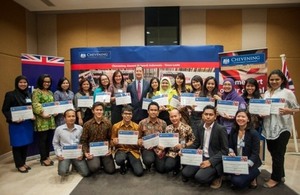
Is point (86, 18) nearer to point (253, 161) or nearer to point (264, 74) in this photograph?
point (264, 74)

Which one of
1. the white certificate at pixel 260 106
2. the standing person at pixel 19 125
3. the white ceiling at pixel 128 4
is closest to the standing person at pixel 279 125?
the white certificate at pixel 260 106

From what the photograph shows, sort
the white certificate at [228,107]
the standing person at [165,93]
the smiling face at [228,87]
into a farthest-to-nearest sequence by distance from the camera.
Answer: the standing person at [165,93], the smiling face at [228,87], the white certificate at [228,107]

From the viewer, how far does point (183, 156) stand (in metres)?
3.27

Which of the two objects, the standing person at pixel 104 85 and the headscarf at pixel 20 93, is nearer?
the headscarf at pixel 20 93

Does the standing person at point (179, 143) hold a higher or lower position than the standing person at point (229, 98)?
lower

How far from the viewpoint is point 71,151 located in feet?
11.4

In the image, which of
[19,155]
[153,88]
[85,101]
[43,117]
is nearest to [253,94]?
[153,88]

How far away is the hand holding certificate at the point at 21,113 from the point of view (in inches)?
144

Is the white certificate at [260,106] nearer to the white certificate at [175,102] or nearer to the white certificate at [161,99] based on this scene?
the white certificate at [175,102]

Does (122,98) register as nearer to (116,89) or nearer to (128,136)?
(116,89)

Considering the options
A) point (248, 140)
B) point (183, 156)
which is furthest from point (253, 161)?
point (183, 156)

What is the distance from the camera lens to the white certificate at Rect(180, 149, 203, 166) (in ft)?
10.4

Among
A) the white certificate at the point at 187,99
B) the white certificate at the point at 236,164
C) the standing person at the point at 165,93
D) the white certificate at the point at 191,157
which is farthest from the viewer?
the standing person at the point at 165,93

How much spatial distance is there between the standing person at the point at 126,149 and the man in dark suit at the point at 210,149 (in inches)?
29.3
